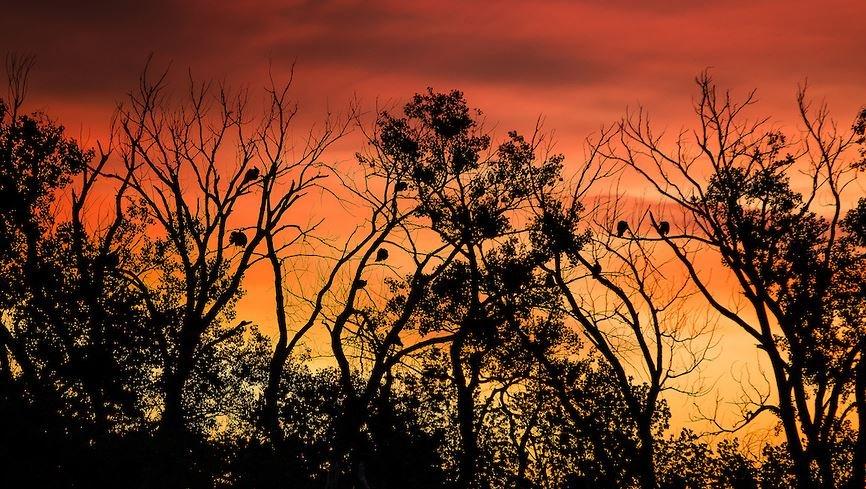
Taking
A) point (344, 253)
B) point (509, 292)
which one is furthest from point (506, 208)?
point (344, 253)

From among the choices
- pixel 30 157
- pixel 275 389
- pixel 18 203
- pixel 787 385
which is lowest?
pixel 275 389

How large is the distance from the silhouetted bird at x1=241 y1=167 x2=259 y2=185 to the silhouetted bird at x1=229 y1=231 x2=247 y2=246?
1.69 metres

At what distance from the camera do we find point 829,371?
2669cm

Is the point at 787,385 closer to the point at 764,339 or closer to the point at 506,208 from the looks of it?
the point at 764,339

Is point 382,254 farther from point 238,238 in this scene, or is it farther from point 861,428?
point 861,428

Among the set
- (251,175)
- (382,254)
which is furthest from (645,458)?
(251,175)

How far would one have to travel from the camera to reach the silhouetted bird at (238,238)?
91.1 feet

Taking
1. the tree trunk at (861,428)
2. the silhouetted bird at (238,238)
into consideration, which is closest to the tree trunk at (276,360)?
the silhouetted bird at (238,238)

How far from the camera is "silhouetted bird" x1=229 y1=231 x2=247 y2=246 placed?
27766 mm

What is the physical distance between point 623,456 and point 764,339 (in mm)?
6202

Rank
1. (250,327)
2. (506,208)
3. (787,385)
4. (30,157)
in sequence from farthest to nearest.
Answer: (250,327), (506,208), (30,157), (787,385)

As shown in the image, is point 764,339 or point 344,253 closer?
point 764,339

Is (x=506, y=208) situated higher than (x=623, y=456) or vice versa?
(x=506, y=208)

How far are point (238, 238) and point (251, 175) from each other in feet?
6.96
